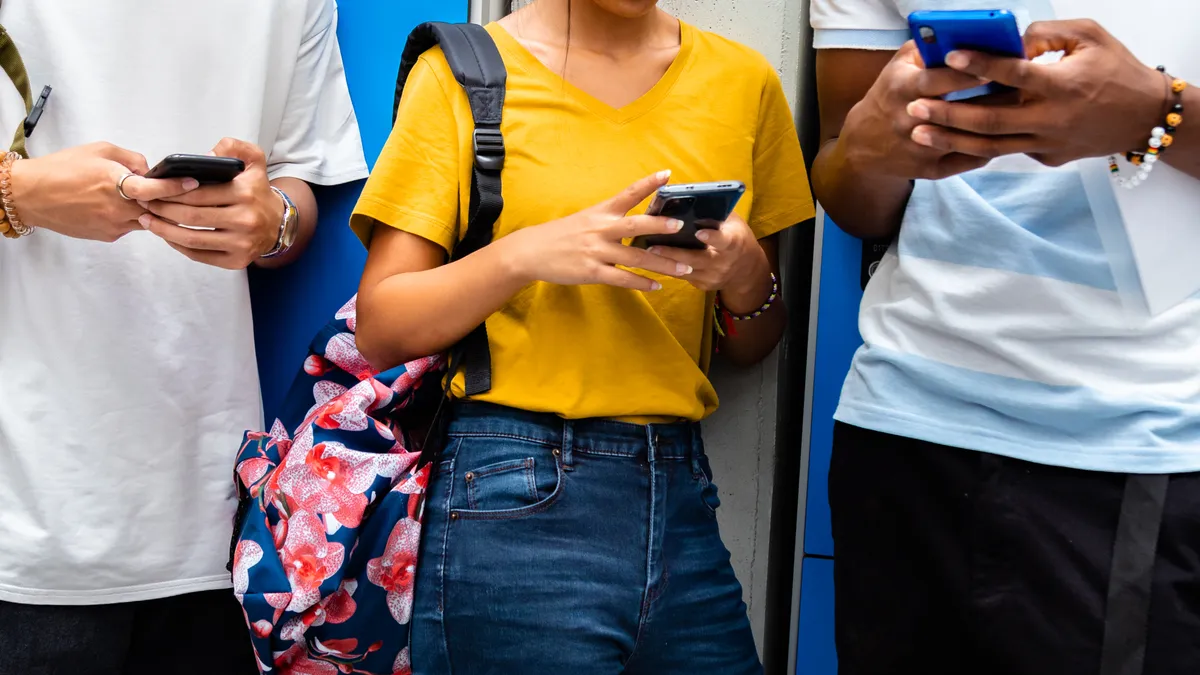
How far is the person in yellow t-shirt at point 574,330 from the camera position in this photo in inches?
53.3

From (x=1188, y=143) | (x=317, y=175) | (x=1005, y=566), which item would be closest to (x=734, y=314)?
(x=1005, y=566)

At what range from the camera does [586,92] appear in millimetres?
1536

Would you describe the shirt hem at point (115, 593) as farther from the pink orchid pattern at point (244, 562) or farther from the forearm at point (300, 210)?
the forearm at point (300, 210)

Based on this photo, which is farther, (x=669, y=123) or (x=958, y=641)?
(x=669, y=123)

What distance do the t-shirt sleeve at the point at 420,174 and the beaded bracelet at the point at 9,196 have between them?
47 centimetres

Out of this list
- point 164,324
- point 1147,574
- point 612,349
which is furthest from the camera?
point 164,324

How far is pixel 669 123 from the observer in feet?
5.09

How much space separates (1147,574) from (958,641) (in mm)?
256

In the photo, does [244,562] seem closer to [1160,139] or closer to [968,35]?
[968,35]

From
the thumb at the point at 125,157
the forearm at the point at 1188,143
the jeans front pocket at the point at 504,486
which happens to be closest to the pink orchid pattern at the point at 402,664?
the jeans front pocket at the point at 504,486

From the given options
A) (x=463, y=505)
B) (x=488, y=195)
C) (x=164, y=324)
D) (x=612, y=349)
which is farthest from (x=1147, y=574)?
(x=164, y=324)

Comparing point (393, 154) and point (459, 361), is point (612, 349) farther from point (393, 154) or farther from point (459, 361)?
point (393, 154)

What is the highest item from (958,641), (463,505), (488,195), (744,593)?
(488,195)

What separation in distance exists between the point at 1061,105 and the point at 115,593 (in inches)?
56.9
